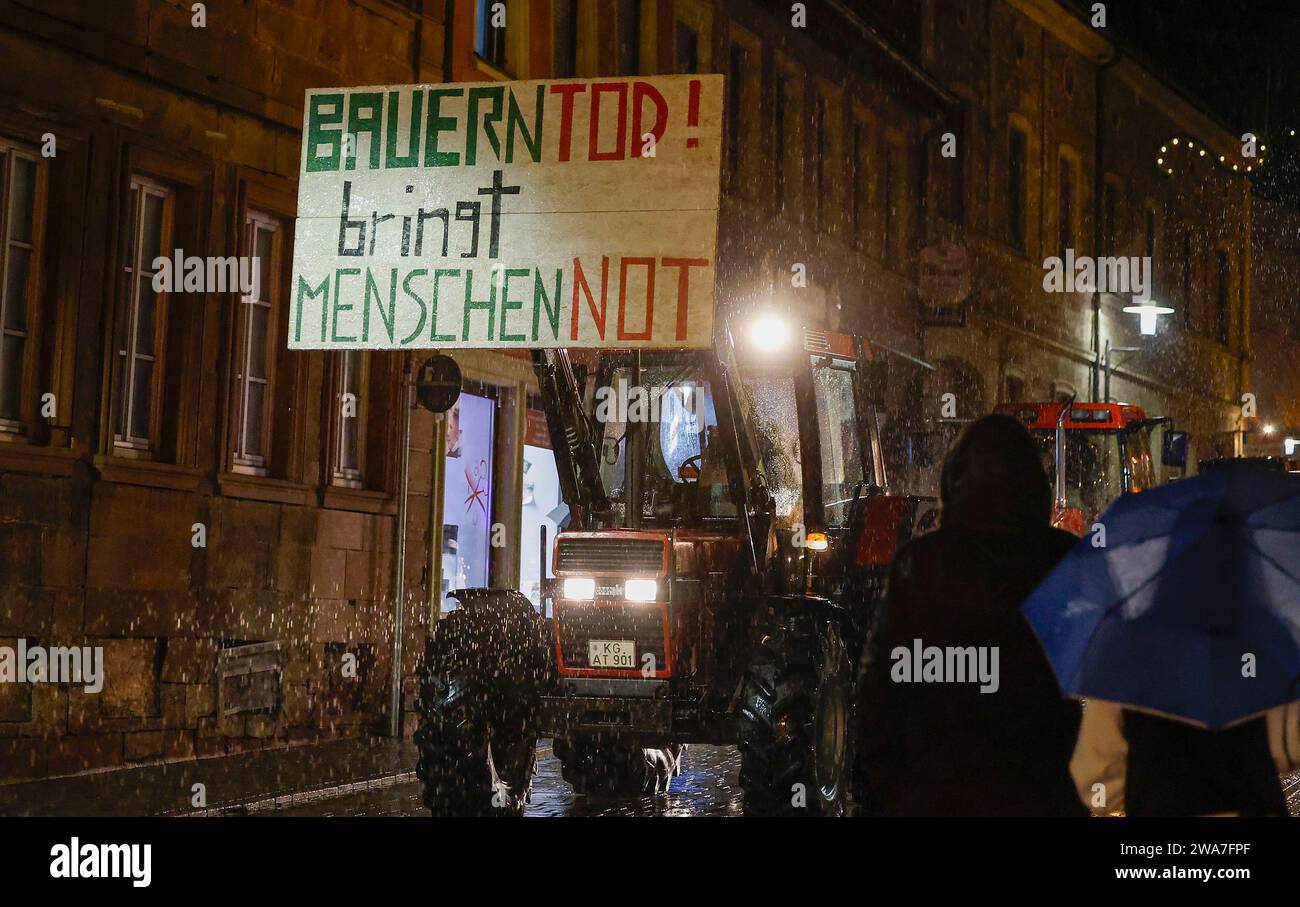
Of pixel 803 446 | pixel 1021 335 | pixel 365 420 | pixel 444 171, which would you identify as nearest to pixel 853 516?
pixel 803 446

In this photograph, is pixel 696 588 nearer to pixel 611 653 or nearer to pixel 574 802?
pixel 611 653

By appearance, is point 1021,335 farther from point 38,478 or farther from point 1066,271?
point 38,478

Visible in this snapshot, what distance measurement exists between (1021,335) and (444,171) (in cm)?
2662

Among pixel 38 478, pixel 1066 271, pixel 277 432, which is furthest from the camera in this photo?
pixel 1066 271

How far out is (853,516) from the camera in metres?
10.7

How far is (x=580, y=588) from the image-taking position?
983 cm

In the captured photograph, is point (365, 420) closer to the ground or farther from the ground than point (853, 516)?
farther from the ground

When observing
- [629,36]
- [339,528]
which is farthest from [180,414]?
[629,36]

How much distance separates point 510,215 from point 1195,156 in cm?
3159

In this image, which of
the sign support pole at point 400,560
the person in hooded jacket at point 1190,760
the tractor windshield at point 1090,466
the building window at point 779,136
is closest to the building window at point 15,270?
the sign support pole at point 400,560

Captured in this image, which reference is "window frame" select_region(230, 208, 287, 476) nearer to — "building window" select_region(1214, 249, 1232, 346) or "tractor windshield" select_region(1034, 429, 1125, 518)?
"tractor windshield" select_region(1034, 429, 1125, 518)

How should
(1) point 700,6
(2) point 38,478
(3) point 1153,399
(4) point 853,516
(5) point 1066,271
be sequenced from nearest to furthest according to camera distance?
(4) point 853,516 → (2) point 38,478 → (1) point 700,6 → (5) point 1066,271 → (3) point 1153,399

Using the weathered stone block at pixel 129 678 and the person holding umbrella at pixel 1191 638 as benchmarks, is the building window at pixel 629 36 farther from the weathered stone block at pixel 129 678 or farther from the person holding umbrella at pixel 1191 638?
the person holding umbrella at pixel 1191 638

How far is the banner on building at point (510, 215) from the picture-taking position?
9461 mm
